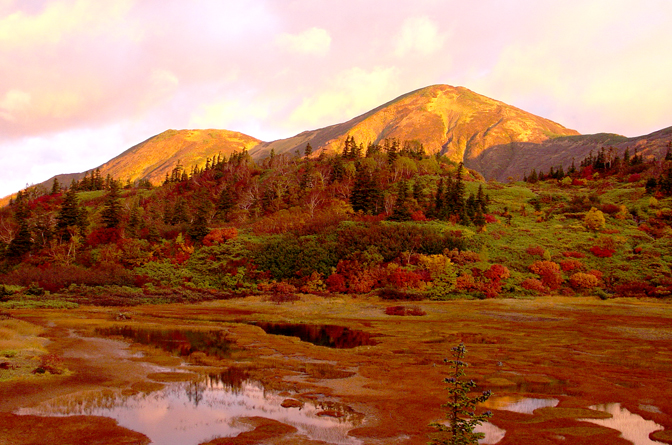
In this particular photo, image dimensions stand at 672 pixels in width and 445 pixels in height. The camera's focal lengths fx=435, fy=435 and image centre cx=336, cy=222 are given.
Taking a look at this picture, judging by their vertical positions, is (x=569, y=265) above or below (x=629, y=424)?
above

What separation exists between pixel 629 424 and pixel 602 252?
42.4 metres

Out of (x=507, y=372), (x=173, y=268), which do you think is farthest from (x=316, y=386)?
(x=173, y=268)

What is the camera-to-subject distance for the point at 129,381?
15.6 metres

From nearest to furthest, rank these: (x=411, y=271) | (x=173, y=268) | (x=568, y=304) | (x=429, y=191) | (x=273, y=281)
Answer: (x=568, y=304) < (x=411, y=271) < (x=273, y=281) < (x=173, y=268) < (x=429, y=191)

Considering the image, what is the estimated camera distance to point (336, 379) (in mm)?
16609

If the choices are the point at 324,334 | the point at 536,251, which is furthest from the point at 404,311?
the point at 536,251

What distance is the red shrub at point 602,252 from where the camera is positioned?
1906 inches

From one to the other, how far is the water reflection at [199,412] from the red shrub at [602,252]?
4615 cm

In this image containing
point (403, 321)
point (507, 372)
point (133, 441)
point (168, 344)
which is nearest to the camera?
point (133, 441)

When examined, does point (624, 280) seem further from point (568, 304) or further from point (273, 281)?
point (273, 281)

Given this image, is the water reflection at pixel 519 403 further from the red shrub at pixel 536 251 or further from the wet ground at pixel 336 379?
the red shrub at pixel 536 251

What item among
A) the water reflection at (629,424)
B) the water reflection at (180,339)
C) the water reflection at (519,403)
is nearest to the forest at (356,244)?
the water reflection at (180,339)

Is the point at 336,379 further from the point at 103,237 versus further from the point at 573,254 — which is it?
the point at 103,237

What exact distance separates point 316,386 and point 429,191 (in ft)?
193
